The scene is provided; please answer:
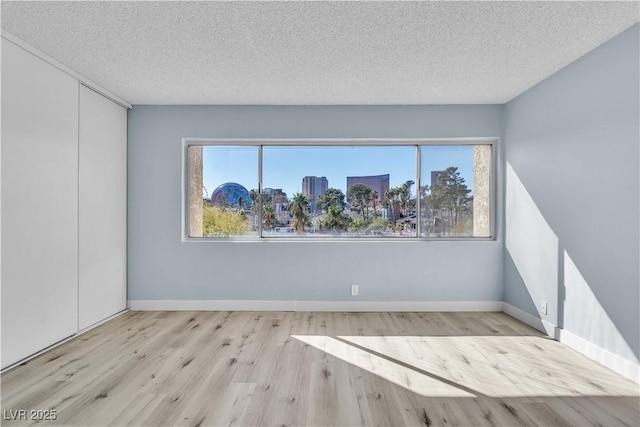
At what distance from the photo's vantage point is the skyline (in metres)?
4.02

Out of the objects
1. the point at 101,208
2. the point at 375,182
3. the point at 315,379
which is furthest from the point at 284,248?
Answer: the point at 101,208

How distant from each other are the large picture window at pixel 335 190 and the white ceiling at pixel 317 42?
31.3 inches

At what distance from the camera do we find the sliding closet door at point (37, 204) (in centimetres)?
241

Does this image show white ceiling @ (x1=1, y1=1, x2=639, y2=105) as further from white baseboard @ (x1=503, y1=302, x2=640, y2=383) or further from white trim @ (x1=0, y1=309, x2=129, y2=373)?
white trim @ (x1=0, y1=309, x2=129, y2=373)

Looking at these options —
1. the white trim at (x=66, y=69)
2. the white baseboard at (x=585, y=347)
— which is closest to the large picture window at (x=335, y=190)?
the white trim at (x=66, y=69)

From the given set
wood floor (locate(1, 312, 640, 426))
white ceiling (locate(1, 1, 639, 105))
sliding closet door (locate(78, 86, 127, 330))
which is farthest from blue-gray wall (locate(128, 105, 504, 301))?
wood floor (locate(1, 312, 640, 426))

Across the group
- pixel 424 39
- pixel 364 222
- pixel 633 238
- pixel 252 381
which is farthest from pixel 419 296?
pixel 424 39

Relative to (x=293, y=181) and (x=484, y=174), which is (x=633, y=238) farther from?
(x=293, y=181)

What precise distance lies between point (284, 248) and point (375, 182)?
1.44 meters

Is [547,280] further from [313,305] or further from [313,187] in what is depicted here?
[313,187]

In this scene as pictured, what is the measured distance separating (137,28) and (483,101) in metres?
3.63

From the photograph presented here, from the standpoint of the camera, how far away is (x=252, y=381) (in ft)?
7.41

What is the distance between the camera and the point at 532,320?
11.0ft

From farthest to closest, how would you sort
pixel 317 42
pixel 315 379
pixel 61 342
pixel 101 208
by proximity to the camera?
1. pixel 101 208
2. pixel 61 342
3. pixel 317 42
4. pixel 315 379
